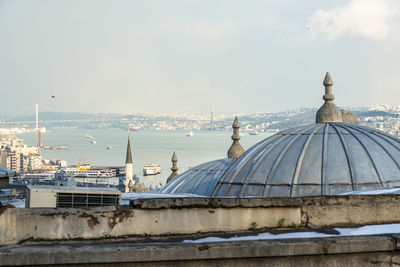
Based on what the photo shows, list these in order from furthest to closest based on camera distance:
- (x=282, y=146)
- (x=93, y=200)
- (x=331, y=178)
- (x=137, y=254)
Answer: (x=282, y=146), (x=331, y=178), (x=93, y=200), (x=137, y=254)

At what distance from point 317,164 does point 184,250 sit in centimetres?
822

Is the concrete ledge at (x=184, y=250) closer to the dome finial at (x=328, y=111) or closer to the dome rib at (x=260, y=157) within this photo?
the dome rib at (x=260, y=157)

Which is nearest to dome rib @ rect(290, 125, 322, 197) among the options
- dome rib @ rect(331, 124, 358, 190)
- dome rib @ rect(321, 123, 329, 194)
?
dome rib @ rect(321, 123, 329, 194)

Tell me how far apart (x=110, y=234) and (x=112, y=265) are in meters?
0.55

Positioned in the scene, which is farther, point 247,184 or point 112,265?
point 247,184

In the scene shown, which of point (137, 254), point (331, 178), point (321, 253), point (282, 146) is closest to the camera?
point (137, 254)

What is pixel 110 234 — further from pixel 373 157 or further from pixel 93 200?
pixel 373 157

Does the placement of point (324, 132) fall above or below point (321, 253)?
above

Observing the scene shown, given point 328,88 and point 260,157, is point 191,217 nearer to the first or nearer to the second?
point 260,157

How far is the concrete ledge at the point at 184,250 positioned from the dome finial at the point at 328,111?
9.60 m

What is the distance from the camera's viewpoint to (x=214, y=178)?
21078mm

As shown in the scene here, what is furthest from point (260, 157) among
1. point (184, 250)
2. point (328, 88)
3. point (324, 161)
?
point (184, 250)

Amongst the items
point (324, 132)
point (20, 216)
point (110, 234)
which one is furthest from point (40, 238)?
point (324, 132)

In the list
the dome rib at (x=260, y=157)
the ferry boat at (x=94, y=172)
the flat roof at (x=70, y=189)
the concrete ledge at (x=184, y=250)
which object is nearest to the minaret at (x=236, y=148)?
the dome rib at (x=260, y=157)
